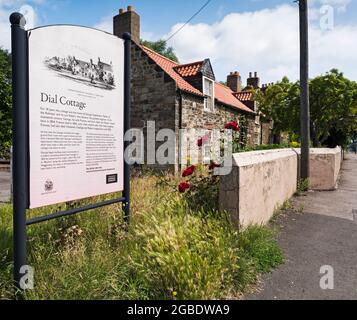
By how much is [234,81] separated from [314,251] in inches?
911

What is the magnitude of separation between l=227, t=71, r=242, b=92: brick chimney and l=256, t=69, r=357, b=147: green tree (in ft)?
9.02

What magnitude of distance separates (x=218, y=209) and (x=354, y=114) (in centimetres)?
2139

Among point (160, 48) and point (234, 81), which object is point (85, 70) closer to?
point (234, 81)

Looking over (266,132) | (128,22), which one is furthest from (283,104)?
(128,22)

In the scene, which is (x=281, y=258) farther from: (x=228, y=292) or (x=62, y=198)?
(x=62, y=198)

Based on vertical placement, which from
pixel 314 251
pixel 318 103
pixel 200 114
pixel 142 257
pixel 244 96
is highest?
pixel 244 96

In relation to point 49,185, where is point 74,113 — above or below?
above

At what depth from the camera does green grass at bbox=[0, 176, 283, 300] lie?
2736mm

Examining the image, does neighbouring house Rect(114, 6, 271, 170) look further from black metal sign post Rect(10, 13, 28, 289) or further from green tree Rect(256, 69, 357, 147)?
black metal sign post Rect(10, 13, 28, 289)

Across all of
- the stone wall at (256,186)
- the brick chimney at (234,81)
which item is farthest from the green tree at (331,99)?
the stone wall at (256,186)

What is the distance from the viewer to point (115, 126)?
387 centimetres

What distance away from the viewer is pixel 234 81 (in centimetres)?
2578

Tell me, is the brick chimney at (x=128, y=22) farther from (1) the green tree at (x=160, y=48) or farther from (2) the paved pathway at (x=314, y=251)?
(1) the green tree at (x=160, y=48)

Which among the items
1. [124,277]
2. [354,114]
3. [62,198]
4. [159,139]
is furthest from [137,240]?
[354,114]
